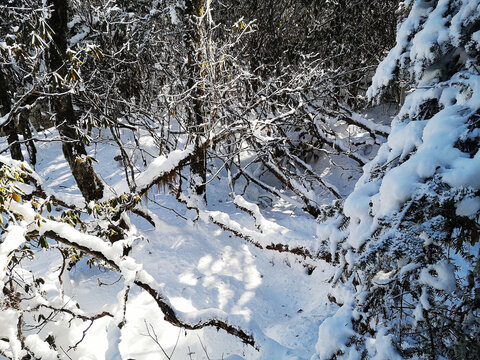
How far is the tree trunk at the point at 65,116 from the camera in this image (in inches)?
212

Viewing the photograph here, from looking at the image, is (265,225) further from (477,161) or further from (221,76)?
(477,161)

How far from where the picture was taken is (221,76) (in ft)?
24.7

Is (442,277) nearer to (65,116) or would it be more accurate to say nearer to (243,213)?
(65,116)

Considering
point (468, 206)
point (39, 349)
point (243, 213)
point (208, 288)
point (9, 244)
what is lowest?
point (39, 349)

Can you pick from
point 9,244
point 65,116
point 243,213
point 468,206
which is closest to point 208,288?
point 243,213

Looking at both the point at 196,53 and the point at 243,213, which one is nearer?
the point at 196,53

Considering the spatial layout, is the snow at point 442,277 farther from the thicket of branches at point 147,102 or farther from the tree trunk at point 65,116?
the tree trunk at point 65,116

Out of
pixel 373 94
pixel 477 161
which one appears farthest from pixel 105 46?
pixel 477 161

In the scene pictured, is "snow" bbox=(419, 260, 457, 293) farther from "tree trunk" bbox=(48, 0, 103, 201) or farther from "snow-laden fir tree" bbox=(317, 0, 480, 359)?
"tree trunk" bbox=(48, 0, 103, 201)

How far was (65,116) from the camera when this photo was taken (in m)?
5.79

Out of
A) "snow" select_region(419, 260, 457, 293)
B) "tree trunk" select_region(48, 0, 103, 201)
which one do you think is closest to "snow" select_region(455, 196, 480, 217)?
"snow" select_region(419, 260, 457, 293)

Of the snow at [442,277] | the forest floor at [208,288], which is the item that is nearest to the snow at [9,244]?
the forest floor at [208,288]

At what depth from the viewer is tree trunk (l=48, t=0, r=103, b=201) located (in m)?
5.38

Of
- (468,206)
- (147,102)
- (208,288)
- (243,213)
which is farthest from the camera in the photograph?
(147,102)
